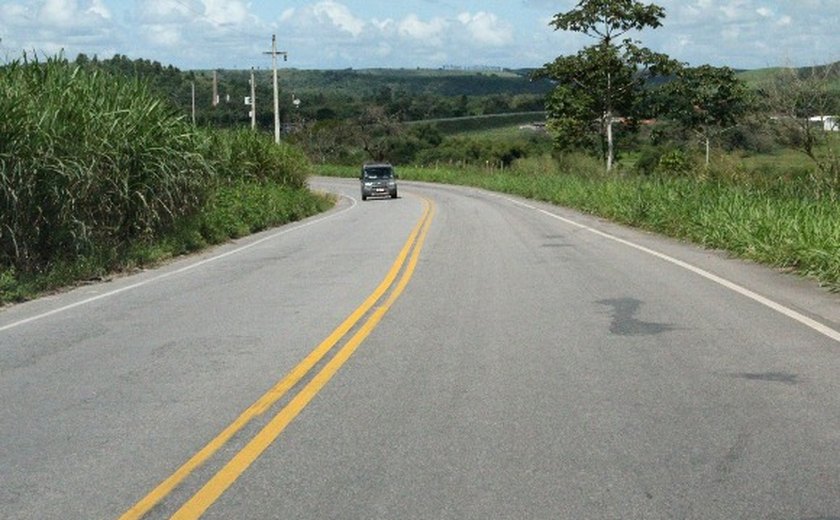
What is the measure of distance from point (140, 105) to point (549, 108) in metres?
42.5

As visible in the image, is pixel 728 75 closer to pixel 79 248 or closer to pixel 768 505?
pixel 79 248

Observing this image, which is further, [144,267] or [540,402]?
[144,267]

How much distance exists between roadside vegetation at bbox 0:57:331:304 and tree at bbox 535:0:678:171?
34.1m

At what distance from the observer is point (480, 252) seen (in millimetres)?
20734

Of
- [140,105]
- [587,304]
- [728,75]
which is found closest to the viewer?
[587,304]

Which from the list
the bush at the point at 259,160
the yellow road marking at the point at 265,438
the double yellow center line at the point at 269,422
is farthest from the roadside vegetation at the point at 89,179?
the bush at the point at 259,160

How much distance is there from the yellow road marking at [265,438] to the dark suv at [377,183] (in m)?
45.9

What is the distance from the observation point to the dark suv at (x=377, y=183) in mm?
57375

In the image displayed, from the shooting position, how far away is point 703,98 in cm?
5725

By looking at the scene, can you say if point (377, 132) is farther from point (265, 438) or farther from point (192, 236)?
point (265, 438)

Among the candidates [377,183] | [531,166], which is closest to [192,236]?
[377,183]

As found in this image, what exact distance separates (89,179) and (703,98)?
4457 centimetres

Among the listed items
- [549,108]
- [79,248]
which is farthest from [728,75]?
[79,248]

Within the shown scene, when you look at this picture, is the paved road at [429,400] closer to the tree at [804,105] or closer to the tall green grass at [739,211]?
the tall green grass at [739,211]
